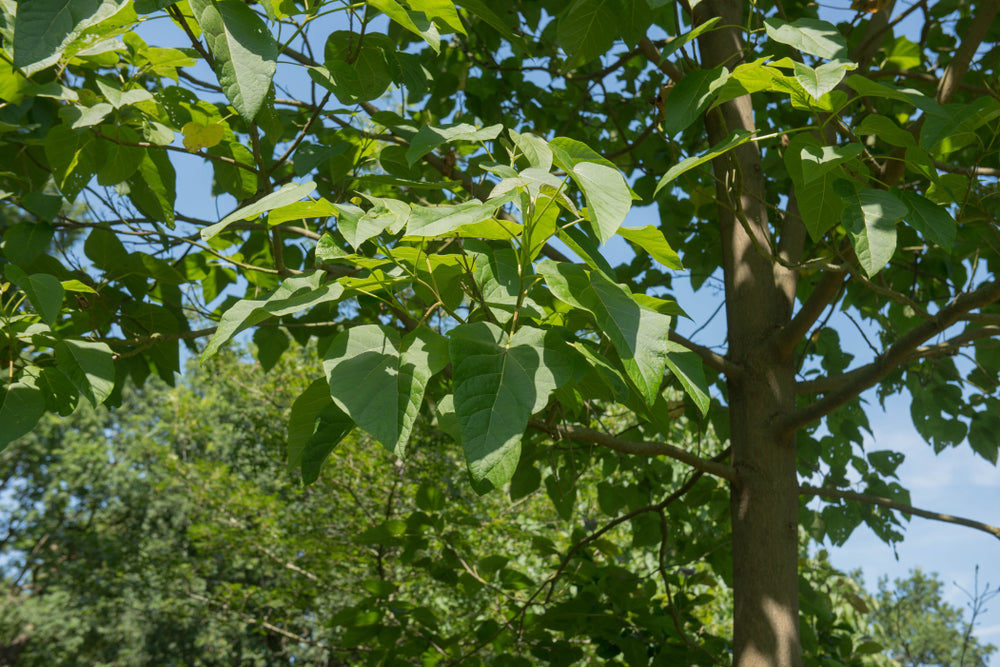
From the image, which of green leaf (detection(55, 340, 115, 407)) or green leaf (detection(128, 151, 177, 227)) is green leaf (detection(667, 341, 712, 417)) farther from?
green leaf (detection(128, 151, 177, 227))

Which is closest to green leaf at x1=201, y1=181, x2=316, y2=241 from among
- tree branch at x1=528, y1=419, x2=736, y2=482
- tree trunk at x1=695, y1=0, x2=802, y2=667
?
tree branch at x1=528, y1=419, x2=736, y2=482

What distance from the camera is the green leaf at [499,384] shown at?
0.65m

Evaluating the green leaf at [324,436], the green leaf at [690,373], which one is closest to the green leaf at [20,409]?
the green leaf at [324,436]

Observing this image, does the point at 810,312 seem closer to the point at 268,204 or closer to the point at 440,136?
the point at 440,136

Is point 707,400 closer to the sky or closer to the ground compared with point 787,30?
closer to the ground

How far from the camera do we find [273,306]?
75 centimetres

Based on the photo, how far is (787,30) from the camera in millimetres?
1006

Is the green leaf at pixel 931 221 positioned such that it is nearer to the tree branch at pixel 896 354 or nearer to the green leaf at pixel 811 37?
the green leaf at pixel 811 37

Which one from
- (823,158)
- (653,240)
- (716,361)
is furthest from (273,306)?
(716,361)

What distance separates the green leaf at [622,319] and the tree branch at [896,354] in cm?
80

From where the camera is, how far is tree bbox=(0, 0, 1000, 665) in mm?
744

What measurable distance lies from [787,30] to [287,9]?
653 millimetres

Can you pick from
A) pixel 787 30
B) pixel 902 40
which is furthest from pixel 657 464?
pixel 787 30

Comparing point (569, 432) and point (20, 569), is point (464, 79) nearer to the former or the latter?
point (569, 432)
